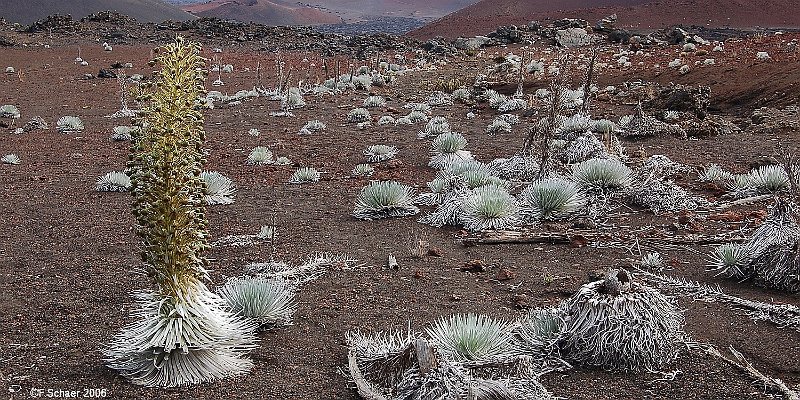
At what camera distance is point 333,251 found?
559cm

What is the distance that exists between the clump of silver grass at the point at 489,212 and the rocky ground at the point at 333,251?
16cm

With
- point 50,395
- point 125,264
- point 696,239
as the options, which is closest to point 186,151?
point 50,395

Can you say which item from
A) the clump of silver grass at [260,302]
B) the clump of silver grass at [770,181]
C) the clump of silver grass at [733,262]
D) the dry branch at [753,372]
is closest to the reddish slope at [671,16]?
the clump of silver grass at [770,181]

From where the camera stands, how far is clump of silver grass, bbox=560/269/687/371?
3500mm

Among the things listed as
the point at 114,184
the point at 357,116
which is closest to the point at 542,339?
the point at 114,184

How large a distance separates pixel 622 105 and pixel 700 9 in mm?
47769

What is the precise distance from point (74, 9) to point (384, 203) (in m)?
84.9

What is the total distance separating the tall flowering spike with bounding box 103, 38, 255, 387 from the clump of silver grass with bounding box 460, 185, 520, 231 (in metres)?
2.85

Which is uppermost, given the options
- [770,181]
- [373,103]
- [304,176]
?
[770,181]

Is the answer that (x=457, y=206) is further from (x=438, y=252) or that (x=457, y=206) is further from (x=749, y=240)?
(x=749, y=240)

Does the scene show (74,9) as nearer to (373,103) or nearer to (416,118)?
(373,103)

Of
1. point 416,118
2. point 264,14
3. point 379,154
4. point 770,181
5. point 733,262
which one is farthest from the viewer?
point 264,14

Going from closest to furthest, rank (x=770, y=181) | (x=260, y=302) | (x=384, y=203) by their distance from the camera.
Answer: (x=260, y=302) → (x=384, y=203) → (x=770, y=181)

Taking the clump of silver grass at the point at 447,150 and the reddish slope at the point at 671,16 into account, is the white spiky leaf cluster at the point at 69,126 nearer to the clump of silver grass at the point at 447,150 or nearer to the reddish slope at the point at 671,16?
the clump of silver grass at the point at 447,150
